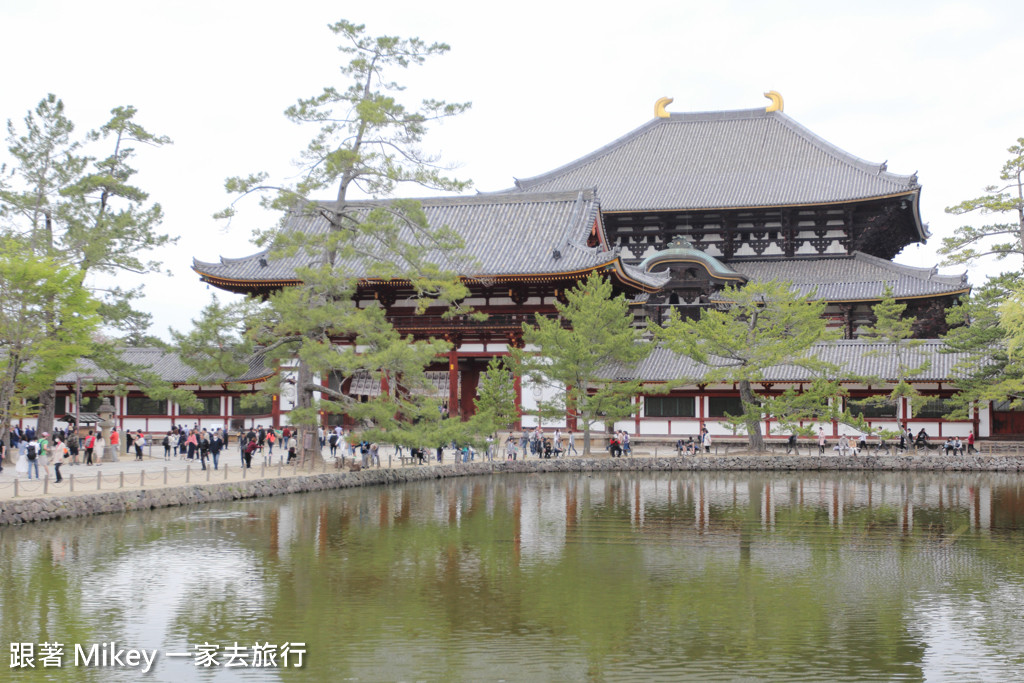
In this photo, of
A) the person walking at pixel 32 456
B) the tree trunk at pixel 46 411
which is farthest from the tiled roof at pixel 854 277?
the person walking at pixel 32 456

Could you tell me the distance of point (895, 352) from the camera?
44406mm

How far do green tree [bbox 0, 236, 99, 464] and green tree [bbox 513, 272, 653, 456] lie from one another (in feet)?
56.5

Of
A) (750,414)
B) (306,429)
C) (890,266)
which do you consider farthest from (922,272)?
(306,429)

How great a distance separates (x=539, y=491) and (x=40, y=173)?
73.2 feet

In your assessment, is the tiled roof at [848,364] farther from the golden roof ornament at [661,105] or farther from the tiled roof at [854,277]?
the golden roof ornament at [661,105]

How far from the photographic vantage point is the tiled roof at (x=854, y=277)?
161 ft

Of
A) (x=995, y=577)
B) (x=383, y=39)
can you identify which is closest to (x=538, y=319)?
(x=383, y=39)

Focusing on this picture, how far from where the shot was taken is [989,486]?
3338 centimetres

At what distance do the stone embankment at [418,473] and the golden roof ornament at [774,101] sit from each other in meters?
33.0

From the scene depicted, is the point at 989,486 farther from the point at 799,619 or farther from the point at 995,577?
the point at 799,619

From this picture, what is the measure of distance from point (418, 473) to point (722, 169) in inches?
1340

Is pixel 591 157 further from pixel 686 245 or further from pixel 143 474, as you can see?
pixel 143 474

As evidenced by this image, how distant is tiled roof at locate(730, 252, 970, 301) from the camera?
49219 millimetres

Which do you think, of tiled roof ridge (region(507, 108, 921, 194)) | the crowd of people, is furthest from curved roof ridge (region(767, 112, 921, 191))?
the crowd of people
